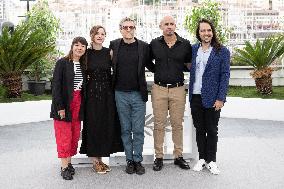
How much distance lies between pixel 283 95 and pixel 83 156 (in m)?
4.06

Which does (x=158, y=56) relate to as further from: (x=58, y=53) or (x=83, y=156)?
(x=58, y=53)

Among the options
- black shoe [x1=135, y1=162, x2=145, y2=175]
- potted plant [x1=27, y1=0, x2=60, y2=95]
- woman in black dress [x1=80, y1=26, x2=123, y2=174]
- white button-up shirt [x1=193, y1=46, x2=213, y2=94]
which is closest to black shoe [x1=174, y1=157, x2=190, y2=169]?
black shoe [x1=135, y1=162, x2=145, y2=175]

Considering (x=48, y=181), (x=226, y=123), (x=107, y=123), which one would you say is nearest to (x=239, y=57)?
(x=226, y=123)

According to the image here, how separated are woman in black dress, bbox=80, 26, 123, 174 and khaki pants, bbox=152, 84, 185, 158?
1.19 feet

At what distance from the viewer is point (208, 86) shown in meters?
4.02

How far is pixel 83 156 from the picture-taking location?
443 cm

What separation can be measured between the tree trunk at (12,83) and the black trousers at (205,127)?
3.83 metres

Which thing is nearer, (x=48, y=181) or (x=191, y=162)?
(x=48, y=181)

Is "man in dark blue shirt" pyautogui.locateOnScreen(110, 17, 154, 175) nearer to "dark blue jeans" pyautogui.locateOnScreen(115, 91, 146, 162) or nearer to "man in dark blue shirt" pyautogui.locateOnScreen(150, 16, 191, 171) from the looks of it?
"dark blue jeans" pyautogui.locateOnScreen(115, 91, 146, 162)

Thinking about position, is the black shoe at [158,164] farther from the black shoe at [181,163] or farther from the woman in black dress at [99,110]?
the woman in black dress at [99,110]

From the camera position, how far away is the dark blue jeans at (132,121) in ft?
13.4

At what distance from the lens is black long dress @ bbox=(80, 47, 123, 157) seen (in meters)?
→ 4.02

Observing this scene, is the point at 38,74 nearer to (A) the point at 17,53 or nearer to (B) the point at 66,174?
(A) the point at 17,53

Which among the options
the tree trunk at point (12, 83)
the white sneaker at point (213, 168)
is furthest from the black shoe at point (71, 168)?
the tree trunk at point (12, 83)
